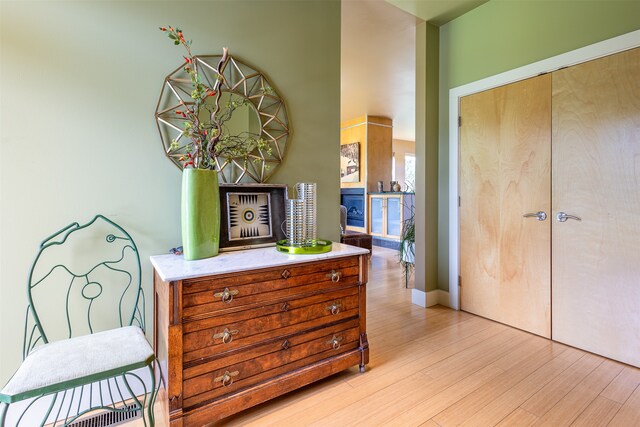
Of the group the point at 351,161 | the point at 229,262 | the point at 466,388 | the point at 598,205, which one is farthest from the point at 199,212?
the point at 351,161

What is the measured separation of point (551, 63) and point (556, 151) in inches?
26.2

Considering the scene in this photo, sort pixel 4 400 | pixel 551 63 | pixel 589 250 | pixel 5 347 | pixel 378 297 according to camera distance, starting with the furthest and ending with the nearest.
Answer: pixel 378 297, pixel 551 63, pixel 589 250, pixel 5 347, pixel 4 400

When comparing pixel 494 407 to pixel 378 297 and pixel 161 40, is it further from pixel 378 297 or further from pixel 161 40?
pixel 161 40

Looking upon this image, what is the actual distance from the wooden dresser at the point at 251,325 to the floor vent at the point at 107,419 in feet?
0.92

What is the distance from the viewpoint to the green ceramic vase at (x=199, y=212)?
157 cm

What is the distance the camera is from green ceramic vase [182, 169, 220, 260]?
157cm

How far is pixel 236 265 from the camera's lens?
1508 millimetres

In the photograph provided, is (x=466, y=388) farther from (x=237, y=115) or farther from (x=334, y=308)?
(x=237, y=115)

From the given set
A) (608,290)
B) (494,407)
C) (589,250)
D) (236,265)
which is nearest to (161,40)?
(236,265)

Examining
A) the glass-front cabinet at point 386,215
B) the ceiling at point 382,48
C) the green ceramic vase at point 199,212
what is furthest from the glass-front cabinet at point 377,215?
the green ceramic vase at point 199,212

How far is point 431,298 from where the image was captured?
318 cm

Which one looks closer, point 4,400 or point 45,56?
point 4,400

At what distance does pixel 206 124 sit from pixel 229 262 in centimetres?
87

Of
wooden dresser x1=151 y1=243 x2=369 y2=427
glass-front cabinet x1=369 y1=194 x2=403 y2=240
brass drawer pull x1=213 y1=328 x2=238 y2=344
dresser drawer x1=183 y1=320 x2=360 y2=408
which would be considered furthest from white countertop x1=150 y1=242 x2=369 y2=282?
glass-front cabinet x1=369 y1=194 x2=403 y2=240
